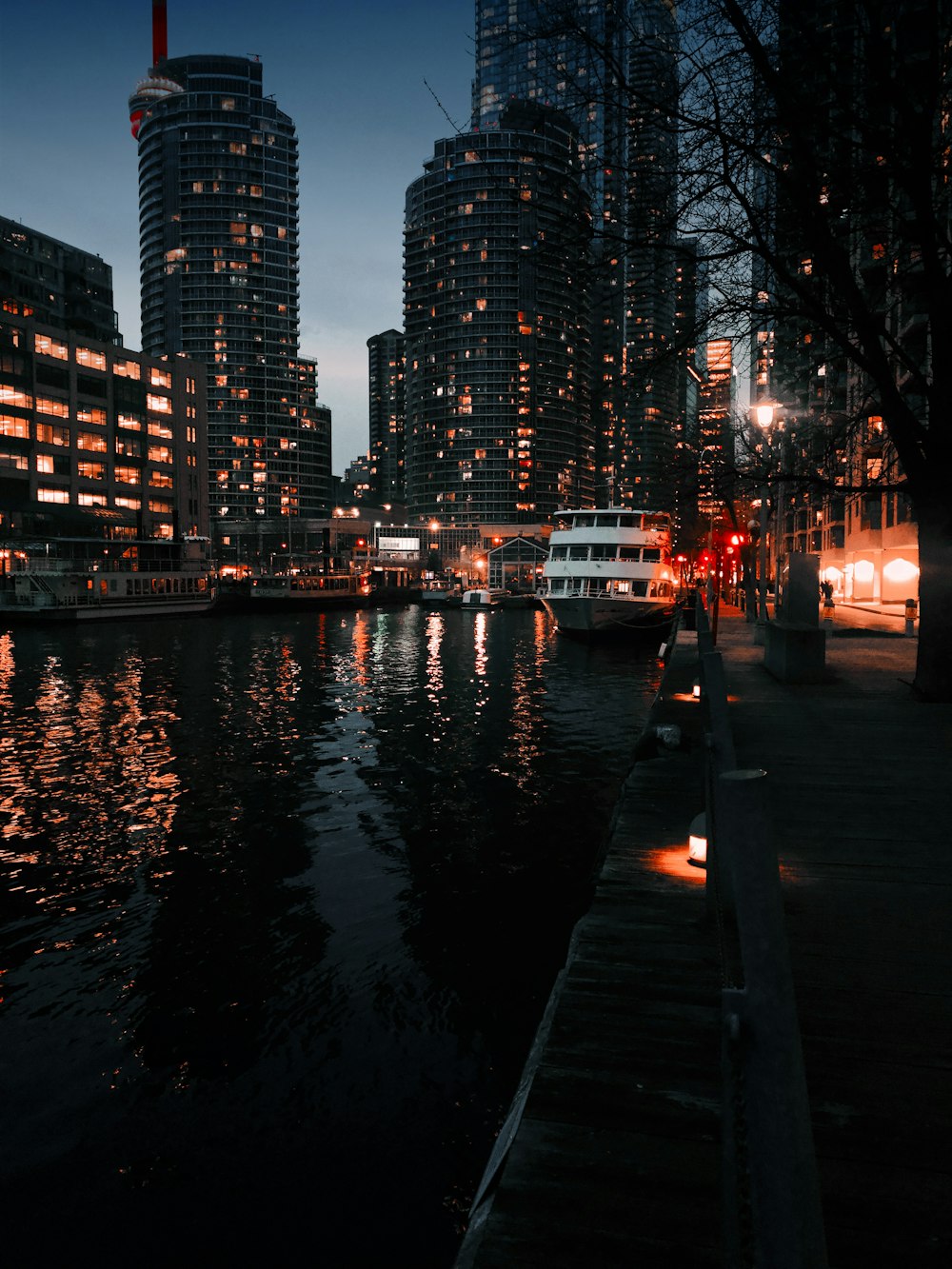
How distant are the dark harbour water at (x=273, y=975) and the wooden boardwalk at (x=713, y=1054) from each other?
1942mm

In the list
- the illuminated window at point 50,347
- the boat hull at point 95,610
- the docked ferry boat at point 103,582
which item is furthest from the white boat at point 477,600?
the illuminated window at point 50,347

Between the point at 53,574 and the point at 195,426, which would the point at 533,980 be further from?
the point at 195,426

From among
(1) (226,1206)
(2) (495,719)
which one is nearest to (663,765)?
(1) (226,1206)

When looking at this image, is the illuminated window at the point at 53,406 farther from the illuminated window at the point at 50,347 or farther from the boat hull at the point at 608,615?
the boat hull at the point at 608,615

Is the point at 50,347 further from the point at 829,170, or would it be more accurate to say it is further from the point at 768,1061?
the point at 768,1061

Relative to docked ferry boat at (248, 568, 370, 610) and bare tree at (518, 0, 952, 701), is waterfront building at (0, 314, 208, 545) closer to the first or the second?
docked ferry boat at (248, 568, 370, 610)

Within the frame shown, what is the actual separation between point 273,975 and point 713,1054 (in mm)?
5615

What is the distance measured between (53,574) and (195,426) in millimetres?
55976

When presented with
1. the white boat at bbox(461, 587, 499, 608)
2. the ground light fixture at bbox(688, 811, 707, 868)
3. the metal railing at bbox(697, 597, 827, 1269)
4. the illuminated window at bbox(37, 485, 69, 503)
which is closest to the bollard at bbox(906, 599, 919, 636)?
the ground light fixture at bbox(688, 811, 707, 868)

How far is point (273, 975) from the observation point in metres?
8.24

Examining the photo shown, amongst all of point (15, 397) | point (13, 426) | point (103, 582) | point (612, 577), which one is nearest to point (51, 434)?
point (13, 426)

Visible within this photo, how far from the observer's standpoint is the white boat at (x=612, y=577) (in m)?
45.2

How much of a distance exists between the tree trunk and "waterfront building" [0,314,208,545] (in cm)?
8297

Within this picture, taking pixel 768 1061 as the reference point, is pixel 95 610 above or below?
below
